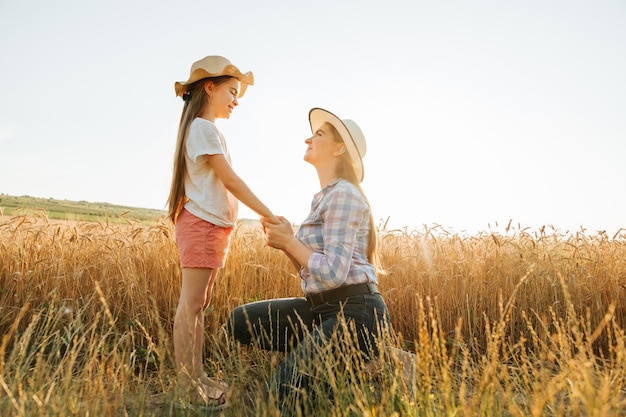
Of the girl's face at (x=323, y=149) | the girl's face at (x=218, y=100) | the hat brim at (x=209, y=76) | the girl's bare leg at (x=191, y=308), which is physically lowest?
the girl's bare leg at (x=191, y=308)

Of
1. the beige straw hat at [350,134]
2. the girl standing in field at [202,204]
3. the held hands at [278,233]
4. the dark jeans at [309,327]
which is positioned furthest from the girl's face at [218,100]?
the dark jeans at [309,327]

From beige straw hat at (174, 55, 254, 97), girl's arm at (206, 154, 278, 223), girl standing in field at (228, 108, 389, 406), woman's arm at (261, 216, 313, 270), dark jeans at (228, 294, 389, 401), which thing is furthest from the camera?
beige straw hat at (174, 55, 254, 97)

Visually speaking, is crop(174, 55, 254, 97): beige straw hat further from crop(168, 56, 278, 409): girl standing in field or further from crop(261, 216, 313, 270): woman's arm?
crop(261, 216, 313, 270): woman's arm

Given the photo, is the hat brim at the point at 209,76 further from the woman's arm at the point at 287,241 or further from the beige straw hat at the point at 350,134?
the woman's arm at the point at 287,241

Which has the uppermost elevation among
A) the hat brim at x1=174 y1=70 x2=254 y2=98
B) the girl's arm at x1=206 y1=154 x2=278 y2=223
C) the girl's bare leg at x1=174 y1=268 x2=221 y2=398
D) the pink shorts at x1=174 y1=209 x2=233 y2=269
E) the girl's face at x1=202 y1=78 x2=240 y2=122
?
the hat brim at x1=174 y1=70 x2=254 y2=98

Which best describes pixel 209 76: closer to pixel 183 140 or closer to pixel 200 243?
pixel 183 140

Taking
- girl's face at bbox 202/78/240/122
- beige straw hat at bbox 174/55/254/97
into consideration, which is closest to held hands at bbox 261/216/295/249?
girl's face at bbox 202/78/240/122

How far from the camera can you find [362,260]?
257 centimetres

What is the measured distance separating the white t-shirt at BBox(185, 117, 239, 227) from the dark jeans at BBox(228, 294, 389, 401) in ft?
1.93

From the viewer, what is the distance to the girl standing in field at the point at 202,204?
2613 millimetres

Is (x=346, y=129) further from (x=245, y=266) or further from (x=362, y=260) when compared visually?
(x=245, y=266)

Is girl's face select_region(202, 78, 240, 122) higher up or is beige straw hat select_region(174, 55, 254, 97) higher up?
beige straw hat select_region(174, 55, 254, 97)

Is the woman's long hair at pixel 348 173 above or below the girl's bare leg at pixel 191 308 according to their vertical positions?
above

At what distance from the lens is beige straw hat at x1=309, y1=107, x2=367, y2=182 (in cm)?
274
